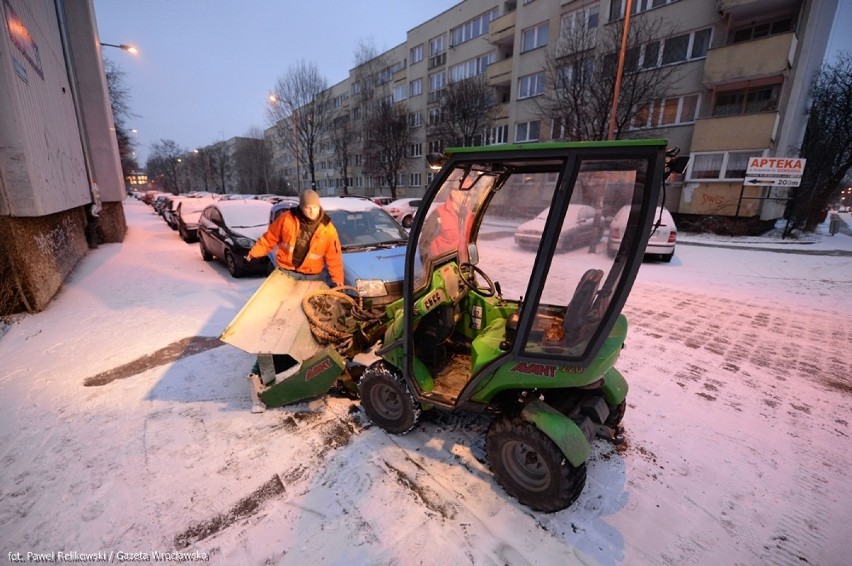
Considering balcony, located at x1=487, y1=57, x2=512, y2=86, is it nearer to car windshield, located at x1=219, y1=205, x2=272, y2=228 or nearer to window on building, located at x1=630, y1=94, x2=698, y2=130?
window on building, located at x1=630, y1=94, x2=698, y2=130

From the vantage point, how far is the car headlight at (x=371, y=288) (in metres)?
4.55

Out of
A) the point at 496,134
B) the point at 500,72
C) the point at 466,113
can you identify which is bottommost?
the point at 496,134

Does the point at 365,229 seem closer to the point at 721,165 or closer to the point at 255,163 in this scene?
the point at 721,165

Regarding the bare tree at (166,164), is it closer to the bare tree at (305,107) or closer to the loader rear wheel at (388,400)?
the bare tree at (305,107)

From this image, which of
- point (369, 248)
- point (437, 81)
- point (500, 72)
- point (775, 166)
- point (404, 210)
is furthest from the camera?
point (437, 81)

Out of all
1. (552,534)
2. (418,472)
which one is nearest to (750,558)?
(552,534)

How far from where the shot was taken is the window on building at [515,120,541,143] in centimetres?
2186

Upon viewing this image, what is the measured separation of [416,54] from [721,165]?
2836cm

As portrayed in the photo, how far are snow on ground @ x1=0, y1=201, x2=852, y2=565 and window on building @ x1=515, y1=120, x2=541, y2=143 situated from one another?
65.0ft

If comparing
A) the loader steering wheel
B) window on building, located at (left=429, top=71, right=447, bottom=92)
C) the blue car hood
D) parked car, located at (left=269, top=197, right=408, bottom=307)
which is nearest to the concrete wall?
parked car, located at (left=269, top=197, right=408, bottom=307)

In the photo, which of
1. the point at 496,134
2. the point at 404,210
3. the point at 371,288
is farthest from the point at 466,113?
the point at 371,288

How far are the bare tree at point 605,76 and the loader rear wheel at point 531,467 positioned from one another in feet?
53.8

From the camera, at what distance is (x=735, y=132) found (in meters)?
14.5

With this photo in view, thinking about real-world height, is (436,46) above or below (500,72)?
above
